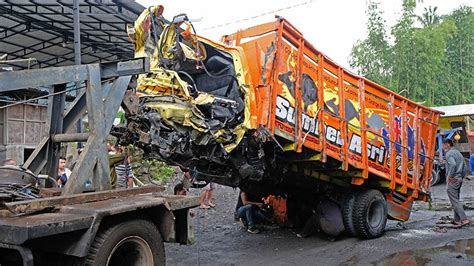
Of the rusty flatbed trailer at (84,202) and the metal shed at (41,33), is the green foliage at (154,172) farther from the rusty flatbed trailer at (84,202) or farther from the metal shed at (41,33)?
the rusty flatbed trailer at (84,202)

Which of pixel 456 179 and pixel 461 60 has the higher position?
pixel 461 60

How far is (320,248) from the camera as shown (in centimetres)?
712

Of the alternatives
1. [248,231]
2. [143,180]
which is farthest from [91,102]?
[143,180]

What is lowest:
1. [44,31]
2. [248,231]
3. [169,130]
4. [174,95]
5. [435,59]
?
[248,231]

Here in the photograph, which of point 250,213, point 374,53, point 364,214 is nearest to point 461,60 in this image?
point 374,53

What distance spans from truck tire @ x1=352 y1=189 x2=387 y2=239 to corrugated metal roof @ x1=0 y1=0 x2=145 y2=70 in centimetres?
809

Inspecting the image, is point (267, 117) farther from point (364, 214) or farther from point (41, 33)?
point (41, 33)

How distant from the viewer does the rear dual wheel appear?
24.9 ft

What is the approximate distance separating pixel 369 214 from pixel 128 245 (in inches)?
198

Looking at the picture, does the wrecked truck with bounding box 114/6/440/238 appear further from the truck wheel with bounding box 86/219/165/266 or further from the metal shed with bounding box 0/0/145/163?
the metal shed with bounding box 0/0/145/163

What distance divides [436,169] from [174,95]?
13.9 metres

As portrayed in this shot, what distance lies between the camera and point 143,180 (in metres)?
13.8

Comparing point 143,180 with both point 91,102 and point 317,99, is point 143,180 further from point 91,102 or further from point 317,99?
point 91,102

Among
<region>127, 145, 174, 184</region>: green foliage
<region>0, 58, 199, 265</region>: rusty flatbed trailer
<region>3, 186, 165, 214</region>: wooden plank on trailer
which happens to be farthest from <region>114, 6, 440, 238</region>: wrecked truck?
<region>127, 145, 174, 184</region>: green foliage
